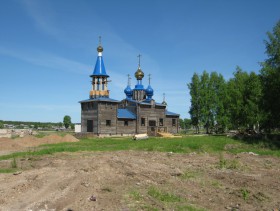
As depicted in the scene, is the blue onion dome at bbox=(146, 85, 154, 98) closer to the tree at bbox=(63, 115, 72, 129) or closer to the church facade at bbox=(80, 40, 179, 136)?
the church facade at bbox=(80, 40, 179, 136)

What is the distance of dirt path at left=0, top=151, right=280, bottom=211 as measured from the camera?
8.30 m

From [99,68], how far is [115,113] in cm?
697

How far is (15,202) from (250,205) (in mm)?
6594

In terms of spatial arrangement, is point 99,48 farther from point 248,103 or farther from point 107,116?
point 248,103

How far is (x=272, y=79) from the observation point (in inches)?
1104

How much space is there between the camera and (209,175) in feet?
41.3

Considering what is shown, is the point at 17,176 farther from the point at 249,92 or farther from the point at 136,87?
the point at 136,87

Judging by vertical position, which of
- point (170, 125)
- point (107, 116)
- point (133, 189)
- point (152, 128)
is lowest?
point (133, 189)

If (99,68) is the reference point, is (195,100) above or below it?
below

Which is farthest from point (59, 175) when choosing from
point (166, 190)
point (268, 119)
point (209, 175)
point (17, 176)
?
point (268, 119)

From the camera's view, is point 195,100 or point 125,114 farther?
point 195,100

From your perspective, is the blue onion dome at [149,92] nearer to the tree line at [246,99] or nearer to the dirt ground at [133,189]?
the tree line at [246,99]

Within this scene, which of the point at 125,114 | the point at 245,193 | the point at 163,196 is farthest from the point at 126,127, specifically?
the point at 163,196

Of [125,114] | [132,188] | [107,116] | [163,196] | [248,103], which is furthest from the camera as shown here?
[125,114]
